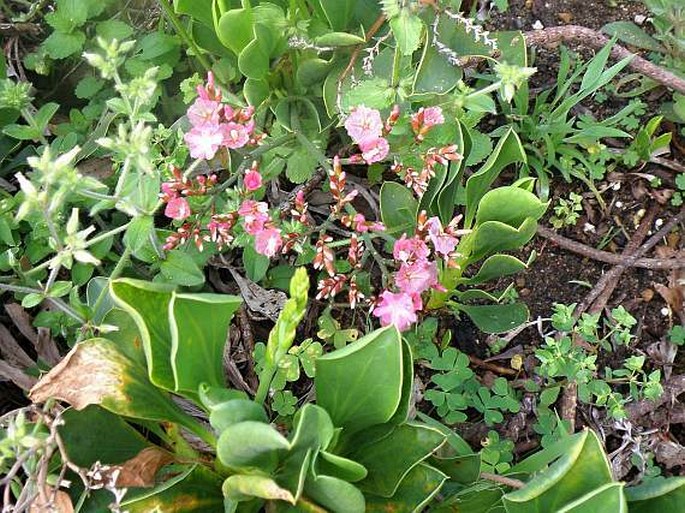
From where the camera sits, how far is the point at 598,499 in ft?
4.40

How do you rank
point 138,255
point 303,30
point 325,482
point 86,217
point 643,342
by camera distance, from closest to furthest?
1. point 325,482
2. point 138,255
3. point 303,30
4. point 86,217
5. point 643,342

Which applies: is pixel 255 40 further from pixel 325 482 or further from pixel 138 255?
pixel 325 482

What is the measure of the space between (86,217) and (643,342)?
146 centimetres

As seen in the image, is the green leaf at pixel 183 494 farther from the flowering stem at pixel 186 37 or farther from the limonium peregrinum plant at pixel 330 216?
the flowering stem at pixel 186 37

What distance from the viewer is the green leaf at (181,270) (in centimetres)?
170

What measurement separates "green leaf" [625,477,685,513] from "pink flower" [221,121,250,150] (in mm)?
982

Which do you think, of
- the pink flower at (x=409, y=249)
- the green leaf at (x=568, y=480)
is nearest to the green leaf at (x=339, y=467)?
the green leaf at (x=568, y=480)

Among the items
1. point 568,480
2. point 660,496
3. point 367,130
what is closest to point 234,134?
point 367,130

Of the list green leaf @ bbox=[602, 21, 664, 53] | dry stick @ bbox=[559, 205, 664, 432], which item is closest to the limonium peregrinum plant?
dry stick @ bbox=[559, 205, 664, 432]

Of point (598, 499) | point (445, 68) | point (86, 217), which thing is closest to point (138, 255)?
point (86, 217)

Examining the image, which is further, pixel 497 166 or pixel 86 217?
pixel 86 217

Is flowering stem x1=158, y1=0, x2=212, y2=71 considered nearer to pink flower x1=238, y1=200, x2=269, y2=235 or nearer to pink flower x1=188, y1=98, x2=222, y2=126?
pink flower x1=188, y1=98, x2=222, y2=126

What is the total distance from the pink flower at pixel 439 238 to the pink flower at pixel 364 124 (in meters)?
0.21

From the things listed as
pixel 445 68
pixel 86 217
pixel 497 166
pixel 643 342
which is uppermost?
pixel 445 68
